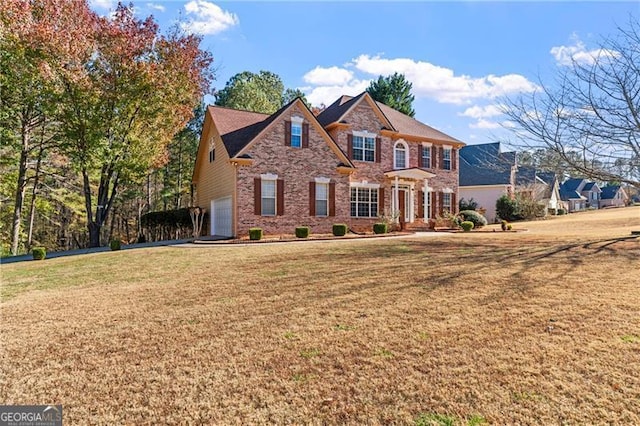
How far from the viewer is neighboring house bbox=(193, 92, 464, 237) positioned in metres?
18.5

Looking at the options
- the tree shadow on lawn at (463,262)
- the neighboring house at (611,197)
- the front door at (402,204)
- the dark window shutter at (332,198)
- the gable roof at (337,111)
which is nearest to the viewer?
the tree shadow on lawn at (463,262)

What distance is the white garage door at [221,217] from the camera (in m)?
19.1

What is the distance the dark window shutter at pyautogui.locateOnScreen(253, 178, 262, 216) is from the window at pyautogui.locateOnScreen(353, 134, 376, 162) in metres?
6.85

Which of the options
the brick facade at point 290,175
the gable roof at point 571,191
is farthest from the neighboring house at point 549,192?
the brick facade at point 290,175

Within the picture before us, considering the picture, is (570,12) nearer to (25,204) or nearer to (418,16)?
(418,16)

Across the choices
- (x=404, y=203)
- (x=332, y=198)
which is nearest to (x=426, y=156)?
(x=404, y=203)

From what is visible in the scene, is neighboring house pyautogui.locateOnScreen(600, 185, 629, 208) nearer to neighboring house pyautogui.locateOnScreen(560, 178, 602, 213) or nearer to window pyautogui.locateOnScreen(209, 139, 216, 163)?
neighboring house pyautogui.locateOnScreen(560, 178, 602, 213)

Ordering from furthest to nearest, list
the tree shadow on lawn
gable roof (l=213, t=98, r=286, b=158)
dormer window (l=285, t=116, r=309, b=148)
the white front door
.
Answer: the white front door
dormer window (l=285, t=116, r=309, b=148)
gable roof (l=213, t=98, r=286, b=158)
the tree shadow on lawn

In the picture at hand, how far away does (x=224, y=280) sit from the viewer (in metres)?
8.31

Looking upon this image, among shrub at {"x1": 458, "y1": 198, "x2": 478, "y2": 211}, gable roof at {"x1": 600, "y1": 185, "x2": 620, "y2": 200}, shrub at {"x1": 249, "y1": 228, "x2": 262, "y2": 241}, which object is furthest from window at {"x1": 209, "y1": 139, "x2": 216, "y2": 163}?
gable roof at {"x1": 600, "y1": 185, "x2": 620, "y2": 200}

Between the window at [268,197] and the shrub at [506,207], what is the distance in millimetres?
23005

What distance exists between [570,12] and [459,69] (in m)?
4.00

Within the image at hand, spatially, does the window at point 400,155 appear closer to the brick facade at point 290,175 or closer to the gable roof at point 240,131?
the brick facade at point 290,175

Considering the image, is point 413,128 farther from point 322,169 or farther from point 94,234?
point 94,234
